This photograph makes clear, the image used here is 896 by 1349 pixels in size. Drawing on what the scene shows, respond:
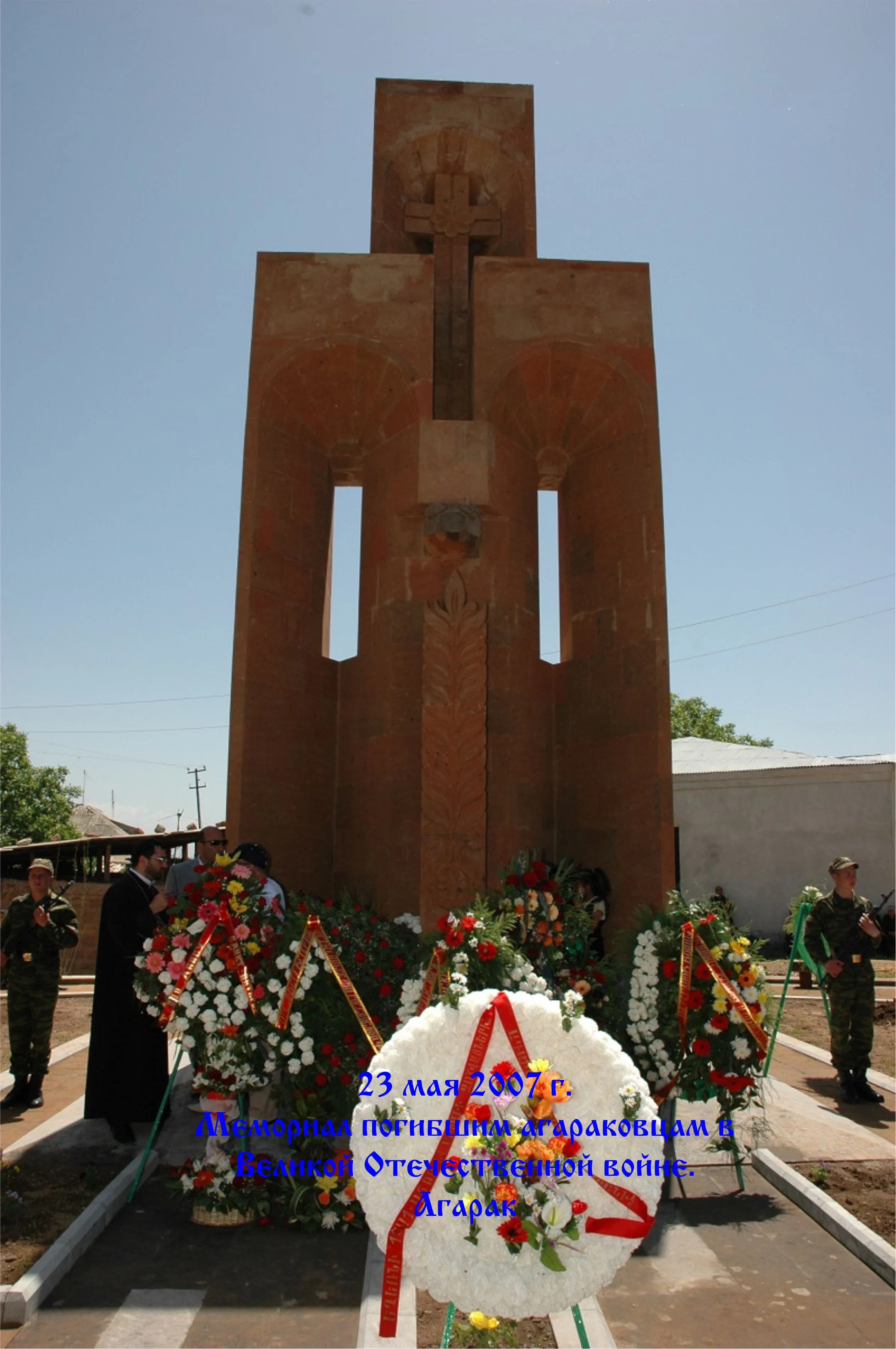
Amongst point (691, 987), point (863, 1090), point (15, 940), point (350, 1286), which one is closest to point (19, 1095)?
point (15, 940)

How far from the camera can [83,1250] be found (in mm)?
4945

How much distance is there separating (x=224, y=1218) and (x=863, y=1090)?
18.6 ft

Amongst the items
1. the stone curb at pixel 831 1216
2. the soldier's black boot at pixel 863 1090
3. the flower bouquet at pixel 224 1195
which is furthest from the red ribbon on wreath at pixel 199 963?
the soldier's black boot at pixel 863 1090

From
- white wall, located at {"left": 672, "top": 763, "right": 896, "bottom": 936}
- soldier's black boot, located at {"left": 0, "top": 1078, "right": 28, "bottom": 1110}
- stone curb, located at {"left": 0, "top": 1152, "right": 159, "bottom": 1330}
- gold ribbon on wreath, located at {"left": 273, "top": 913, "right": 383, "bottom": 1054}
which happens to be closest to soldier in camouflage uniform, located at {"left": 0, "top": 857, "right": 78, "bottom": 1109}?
soldier's black boot, located at {"left": 0, "top": 1078, "right": 28, "bottom": 1110}

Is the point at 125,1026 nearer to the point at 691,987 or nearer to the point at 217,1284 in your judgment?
the point at 217,1284

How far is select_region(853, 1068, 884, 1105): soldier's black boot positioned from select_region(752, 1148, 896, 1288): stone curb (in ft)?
6.69

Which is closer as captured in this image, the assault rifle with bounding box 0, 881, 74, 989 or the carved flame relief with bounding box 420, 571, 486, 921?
the assault rifle with bounding box 0, 881, 74, 989

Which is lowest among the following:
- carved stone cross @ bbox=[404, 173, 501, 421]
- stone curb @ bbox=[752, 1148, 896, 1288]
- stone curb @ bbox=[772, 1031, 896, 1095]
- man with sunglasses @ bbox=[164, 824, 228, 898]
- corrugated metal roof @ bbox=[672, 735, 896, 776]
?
stone curb @ bbox=[772, 1031, 896, 1095]

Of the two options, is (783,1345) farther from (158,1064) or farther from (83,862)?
(83,862)

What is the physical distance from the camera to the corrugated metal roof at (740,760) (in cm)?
2370

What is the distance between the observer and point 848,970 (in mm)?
8359

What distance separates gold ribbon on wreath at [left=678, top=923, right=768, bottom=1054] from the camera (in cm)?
576

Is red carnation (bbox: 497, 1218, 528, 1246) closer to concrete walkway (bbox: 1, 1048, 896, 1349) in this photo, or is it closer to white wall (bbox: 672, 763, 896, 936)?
concrete walkway (bbox: 1, 1048, 896, 1349)

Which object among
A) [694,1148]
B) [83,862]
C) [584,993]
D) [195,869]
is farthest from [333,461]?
[83,862]
